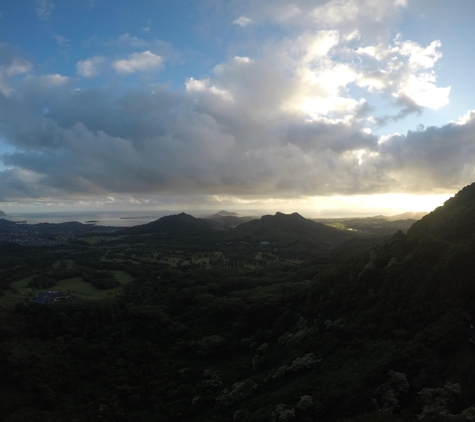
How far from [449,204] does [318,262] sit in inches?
1316

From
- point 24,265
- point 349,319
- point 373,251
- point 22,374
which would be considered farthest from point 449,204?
point 24,265

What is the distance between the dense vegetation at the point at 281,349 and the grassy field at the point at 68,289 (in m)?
22.3

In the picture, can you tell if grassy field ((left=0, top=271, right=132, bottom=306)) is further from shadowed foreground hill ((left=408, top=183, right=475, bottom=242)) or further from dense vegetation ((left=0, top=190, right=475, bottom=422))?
shadowed foreground hill ((left=408, top=183, right=475, bottom=242))

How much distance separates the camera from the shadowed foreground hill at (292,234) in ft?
537

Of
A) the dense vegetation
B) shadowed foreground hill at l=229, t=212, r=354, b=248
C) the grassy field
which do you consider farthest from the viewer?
shadowed foreground hill at l=229, t=212, r=354, b=248

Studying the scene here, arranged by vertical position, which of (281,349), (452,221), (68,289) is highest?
(452,221)

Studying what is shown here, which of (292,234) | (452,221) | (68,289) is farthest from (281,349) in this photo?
(292,234)

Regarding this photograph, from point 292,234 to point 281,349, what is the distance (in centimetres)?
14552

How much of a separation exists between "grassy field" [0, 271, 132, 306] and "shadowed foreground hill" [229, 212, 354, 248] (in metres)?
91.0

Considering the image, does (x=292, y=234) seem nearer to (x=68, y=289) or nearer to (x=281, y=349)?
(x=68, y=289)

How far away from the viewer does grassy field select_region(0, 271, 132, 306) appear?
75.8 metres

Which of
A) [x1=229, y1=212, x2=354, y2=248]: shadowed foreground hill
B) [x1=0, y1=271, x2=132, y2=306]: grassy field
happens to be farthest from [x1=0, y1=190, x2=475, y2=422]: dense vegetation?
[x1=229, y1=212, x2=354, y2=248]: shadowed foreground hill

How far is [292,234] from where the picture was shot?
181500 millimetres

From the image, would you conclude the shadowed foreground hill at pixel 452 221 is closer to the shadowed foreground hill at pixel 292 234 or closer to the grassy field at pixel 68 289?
the grassy field at pixel 68 289
